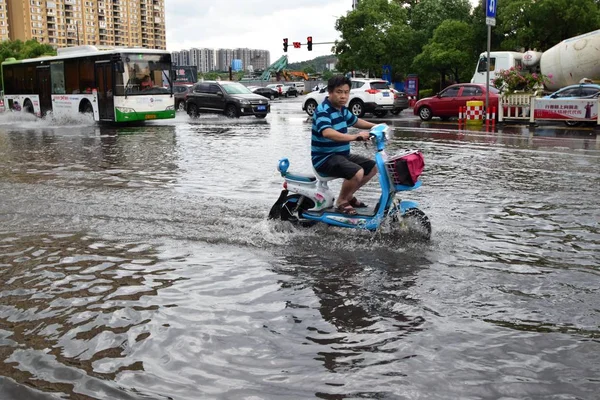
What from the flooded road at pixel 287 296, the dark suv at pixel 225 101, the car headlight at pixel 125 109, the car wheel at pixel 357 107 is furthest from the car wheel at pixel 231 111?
the flooded road at pixel 287 296

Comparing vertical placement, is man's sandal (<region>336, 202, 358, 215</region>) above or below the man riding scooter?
below

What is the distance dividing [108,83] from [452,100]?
12.6 m

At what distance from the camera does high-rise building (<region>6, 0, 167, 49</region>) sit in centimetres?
13412

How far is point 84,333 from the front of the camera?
14.3 feet

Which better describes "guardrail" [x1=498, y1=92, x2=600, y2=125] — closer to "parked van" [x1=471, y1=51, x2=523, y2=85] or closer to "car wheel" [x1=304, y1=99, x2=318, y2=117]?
"car wheel" [x1=304, y1=99, x2=318, y2=117]

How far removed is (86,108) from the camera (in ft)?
84.4

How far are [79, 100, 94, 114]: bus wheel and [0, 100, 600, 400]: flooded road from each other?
1581 cm

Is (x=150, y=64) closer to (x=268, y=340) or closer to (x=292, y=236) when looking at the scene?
(x=292, y=236)

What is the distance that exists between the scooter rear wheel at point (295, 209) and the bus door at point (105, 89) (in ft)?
60.4

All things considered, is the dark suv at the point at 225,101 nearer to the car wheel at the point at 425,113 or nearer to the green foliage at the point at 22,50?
the car wheel at the point at 425,113

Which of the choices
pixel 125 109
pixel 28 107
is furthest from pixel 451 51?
pixel 28 107

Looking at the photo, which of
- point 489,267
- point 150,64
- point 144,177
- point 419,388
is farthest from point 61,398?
point 150,64

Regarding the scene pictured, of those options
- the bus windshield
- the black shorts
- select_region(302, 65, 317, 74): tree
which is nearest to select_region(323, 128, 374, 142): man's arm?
the black shorts

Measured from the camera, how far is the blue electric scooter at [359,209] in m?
6.25
